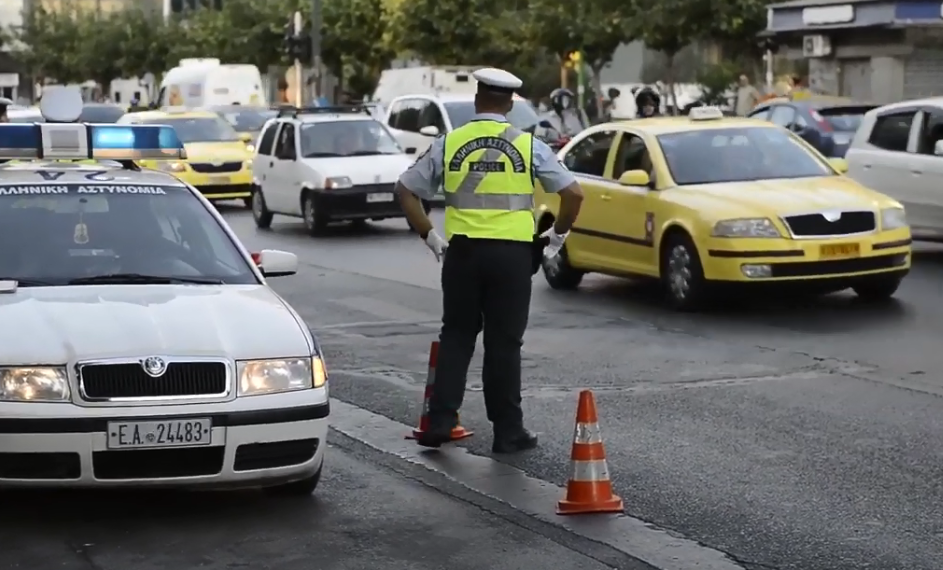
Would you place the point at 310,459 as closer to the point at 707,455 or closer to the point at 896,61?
the point at 707,455

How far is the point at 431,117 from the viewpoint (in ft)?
94.9

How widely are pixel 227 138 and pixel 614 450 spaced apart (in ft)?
68.7

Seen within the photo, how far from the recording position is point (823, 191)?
1395 centimetres

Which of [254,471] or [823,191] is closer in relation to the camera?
[254,471]

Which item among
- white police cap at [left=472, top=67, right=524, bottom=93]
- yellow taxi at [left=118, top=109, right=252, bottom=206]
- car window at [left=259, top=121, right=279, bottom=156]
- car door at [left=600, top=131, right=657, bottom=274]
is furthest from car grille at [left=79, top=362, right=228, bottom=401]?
yellow taxi at [left=118, top=109, right=252, bottom=206]

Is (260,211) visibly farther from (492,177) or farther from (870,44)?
(870,44)

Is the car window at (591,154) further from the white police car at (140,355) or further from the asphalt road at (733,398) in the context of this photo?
the white police car at (140,355)

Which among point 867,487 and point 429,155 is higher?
point 429,155

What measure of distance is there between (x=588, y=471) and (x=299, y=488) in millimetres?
1236

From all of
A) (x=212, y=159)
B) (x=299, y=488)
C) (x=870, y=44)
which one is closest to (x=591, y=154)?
(x=299, y=488)

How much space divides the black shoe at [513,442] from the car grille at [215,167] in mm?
19197

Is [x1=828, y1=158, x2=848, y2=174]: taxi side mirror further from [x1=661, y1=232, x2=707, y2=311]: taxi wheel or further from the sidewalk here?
the sidewalk

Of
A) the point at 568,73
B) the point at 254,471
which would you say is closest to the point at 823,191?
the point at 254,471

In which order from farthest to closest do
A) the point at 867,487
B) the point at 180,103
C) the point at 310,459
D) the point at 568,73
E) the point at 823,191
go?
the point at 568,73, the point at 180,103, the point at 823,191, the point at 867,487, the point at 310,459
